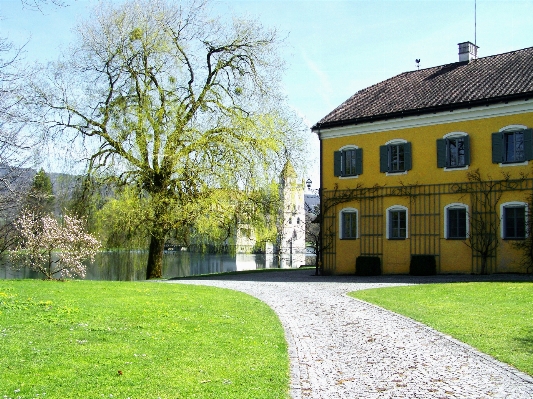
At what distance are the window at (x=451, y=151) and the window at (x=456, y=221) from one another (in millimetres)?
1652

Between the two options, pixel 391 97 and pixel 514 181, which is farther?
pixel 391 97

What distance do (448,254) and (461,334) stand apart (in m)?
14.4

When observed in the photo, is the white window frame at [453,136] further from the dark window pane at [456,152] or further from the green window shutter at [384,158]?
the green window shutter at [384,158]

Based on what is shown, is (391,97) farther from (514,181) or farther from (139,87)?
(139,87)

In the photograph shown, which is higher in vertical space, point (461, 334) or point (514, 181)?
point (514, 181)

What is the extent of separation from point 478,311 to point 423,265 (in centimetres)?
1137

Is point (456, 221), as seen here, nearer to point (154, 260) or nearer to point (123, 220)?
point (154, 260)

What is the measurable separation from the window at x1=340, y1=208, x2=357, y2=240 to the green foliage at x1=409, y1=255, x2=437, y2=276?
3360 millimetres

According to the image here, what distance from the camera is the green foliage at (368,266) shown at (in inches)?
965

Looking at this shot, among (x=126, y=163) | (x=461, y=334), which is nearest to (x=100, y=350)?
(x=461, y=334)

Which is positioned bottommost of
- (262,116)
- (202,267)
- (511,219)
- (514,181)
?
(202,267)

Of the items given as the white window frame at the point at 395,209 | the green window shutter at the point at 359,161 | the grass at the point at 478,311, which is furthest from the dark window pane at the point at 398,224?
the grass at the point at 478,311

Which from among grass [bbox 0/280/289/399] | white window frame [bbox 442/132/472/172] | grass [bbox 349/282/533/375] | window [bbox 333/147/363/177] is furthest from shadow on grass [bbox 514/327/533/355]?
window [bbox 333/147/363/177]

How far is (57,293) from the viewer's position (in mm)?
14469
